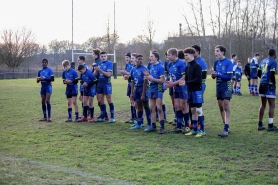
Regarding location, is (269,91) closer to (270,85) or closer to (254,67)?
(270,85)

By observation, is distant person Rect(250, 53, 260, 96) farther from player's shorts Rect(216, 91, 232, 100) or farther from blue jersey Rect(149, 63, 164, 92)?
blue jersey Rect(149, 63, 164, 92)

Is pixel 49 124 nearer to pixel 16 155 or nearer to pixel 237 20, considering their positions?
pixel 16 155

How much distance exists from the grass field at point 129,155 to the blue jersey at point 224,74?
4.08 feet

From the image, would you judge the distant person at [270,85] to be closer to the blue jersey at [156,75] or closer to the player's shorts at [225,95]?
the player's shorts at [225,95]

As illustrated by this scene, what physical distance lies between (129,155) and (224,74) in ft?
11.0

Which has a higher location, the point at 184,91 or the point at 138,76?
the point at 138,76

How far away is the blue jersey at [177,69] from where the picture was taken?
29.8 ft

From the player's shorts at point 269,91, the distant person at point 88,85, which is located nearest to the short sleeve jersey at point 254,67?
the player's shorts at point 269,91

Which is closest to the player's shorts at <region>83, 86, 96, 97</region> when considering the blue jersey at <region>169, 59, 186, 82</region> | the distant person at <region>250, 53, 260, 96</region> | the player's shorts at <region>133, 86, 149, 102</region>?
the player's shorts at <region>133, 86, 149, 102</region>

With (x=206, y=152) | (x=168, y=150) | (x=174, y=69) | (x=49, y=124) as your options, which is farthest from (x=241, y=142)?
(x=49, y=124)

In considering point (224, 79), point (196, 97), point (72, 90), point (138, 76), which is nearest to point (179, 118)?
point (196, 97)

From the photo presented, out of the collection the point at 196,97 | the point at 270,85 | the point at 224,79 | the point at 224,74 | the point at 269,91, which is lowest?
the point at 196,97

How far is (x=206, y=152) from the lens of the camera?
23.0 ft

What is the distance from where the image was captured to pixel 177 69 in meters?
9.16
